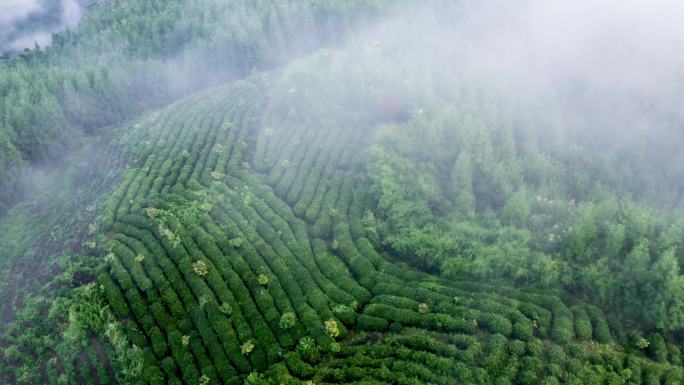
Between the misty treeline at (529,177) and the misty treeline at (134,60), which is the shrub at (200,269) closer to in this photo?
the misty treeline at (529,177)

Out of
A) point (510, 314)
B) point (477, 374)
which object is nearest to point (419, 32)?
point (510, 314)

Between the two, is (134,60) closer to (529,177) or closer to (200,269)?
(200,269)

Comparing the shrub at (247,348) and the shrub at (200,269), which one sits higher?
the shrub at (200,269)

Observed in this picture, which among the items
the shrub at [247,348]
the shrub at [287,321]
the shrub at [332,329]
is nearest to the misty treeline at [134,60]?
the shrub at [247,348]

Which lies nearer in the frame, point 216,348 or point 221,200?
point 216,348

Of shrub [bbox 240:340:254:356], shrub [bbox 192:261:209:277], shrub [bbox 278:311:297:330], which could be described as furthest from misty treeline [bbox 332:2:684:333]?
shrub [bbox 240:340:254:356]

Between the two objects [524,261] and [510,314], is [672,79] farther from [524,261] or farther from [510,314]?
[510,314]
